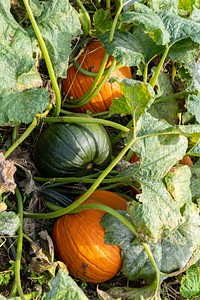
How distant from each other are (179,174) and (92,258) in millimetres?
521

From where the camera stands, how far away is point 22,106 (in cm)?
214

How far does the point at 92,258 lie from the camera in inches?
96.4

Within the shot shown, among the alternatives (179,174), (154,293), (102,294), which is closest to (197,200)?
(179,174)

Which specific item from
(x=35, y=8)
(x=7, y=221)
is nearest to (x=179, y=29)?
(x=35, y=8)

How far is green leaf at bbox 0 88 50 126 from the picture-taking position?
2.13 meters

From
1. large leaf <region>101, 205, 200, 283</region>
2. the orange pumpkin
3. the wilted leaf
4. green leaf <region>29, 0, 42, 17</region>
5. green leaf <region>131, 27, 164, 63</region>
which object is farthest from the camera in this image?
the orange pumpkin

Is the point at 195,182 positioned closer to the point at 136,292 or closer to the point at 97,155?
the point at 97,155

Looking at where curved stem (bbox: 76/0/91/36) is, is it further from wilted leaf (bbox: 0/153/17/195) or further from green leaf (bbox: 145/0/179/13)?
wilted leaf (bbox: 0/153/17/195)

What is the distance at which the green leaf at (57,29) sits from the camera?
91.6 inches

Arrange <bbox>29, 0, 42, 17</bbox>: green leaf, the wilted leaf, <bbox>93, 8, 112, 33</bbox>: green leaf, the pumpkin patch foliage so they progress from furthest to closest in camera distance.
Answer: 1. <bbox>93, 8, 112, 33</bbox>: green leaf
2. <bbox>29, 0, 42, 17</bbox>: green leaf
3. the pumpkin patch foliage
4. the wilted leaf

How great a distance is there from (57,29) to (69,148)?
517 millimetres

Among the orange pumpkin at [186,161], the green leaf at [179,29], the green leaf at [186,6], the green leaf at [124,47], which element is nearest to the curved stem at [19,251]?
the green leaf at [124,47]

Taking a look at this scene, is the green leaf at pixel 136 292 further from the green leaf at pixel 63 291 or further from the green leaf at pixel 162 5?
the green leaf at pixel 162 5

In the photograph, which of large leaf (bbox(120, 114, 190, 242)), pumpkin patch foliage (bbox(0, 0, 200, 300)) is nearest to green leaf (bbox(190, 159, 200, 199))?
pumpkin patch foliage (bbox(0, 0, 200, 300))
